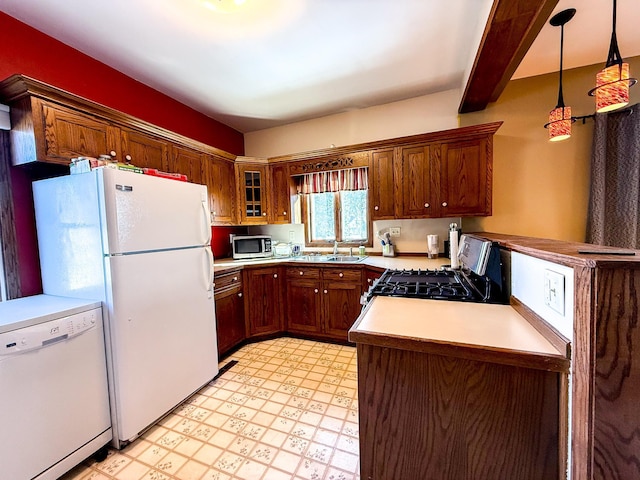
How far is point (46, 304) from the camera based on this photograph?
1525 millimetres

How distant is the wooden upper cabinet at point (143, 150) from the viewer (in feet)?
6.89

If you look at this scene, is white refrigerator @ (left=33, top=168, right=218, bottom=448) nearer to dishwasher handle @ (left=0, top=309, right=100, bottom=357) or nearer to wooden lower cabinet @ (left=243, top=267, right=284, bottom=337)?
dishwasher handle @ (left=0, top=309, right=100, bottom=357)

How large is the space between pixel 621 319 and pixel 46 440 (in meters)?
2.38

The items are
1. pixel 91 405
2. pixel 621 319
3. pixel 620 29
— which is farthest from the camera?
pixel 620 29

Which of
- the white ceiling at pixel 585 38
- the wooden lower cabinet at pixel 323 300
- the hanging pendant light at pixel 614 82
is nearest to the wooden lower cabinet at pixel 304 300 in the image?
the wooden lower cabinet at pixel 323 300

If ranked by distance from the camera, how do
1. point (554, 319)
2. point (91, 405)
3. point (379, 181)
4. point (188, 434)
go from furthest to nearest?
point (379, 181) < point (188, 434) < point (91, 405) < point (554, 319)

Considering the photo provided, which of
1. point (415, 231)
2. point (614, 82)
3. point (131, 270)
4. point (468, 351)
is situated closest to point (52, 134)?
point (131, 270)

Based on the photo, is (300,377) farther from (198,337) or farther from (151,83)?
(151,83)

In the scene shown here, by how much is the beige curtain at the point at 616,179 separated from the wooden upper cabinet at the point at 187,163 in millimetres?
3793

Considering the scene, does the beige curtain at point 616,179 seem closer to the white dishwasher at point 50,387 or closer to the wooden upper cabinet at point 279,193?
the wooden upper cabinet at point 279,193

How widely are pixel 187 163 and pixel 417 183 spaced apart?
2414 millimetres

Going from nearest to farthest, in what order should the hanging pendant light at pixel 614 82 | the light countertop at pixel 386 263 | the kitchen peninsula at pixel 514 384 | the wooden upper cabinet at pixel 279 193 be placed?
the kitchen peninsula at pixel 514 384 < the hanging pendant light at pixel 614 82 < the light countertop at pixel 386 263 < the wooden upper cabinet at pixel 279 193

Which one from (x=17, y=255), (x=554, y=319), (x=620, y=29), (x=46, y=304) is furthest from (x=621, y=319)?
(x=17, y=255)

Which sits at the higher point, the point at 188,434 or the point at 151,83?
the point at 151,83
